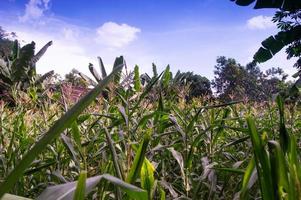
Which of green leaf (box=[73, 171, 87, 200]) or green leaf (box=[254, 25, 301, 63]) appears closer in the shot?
green leaf (box=[73, 171, 87, 200])

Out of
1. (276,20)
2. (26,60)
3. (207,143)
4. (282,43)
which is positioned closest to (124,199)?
(207,143)

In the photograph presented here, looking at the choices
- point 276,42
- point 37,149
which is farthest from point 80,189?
point 276,42

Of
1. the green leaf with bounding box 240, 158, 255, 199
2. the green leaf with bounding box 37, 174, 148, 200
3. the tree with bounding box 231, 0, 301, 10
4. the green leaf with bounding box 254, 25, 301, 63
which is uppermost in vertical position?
the tree with bounding box 231, 0, 301, 10

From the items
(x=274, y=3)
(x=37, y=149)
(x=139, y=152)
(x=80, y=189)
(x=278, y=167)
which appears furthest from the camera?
(x=274, y=3)

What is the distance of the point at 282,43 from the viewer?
17.6 ft

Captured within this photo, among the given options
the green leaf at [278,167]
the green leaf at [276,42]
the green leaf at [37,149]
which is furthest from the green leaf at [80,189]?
the green leaf at [276,42]

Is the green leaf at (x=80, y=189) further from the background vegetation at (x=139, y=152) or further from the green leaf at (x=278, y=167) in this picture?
the green leaf at (x=278, y=167)

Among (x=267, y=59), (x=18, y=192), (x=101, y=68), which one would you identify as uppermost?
(x=101, y=68)

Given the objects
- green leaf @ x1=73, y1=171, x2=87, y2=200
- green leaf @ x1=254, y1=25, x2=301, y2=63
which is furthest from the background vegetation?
green leaf @ x1=254, y1=25, x2=301, y2=63

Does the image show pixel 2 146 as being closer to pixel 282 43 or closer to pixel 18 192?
pixel 18 192

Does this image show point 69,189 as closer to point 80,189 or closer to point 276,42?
point 80,189

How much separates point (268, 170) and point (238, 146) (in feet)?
4.74

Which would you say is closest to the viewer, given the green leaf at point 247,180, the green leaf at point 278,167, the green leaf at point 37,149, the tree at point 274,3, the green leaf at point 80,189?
the green leaf at point 37,149

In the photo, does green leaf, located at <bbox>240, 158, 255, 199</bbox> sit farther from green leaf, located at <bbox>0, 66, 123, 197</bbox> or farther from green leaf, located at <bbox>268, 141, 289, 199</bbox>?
green leaf, located at <bbox>0, 66, 123, 197</bbox>
